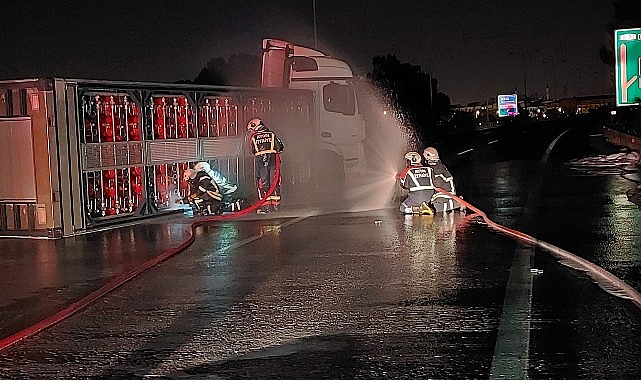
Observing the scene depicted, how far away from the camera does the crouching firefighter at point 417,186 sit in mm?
13852

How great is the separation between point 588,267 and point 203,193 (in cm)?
751

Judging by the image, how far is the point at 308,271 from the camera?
9430 mm

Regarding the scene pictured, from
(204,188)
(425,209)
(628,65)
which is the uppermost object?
(628,65)

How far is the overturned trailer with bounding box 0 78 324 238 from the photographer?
12547 mm

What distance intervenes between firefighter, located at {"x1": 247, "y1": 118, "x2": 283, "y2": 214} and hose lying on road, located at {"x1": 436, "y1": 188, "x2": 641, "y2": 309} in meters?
4.56

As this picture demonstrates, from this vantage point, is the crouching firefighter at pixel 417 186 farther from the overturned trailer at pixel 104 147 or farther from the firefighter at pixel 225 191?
the overturned trailer at pixel 104 147

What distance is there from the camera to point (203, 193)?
48.9ft

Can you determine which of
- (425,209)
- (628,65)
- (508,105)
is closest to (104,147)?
(425,209)

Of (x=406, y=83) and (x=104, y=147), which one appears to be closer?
(x=104, y=147)

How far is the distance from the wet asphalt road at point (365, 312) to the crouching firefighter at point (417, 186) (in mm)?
1107

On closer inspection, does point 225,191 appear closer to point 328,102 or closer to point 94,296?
point 328,102

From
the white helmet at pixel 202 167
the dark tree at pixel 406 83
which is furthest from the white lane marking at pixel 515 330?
the dark tree at pixel 406 83

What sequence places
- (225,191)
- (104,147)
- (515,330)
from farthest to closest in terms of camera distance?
(225,191) → (104,147) → (515,330)

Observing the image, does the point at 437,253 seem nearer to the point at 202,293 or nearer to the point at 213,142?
the point at 202,293
